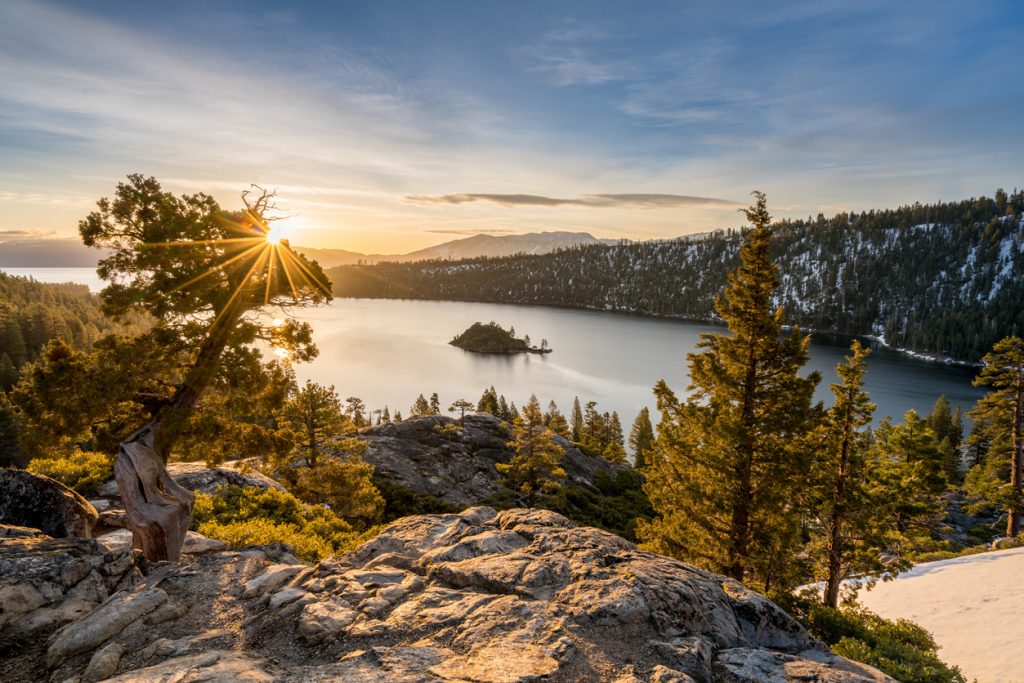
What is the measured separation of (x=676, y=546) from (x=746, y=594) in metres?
8.17

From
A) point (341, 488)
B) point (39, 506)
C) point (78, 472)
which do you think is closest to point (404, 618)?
point (39, 506)

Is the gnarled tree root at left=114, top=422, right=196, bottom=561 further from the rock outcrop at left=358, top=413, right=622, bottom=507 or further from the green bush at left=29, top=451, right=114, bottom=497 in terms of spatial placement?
the rock outcrop at left=358, top=413, right=622, bottom=507

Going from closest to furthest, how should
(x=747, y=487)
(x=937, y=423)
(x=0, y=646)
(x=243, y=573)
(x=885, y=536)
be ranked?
(x=0, y=646) → (x=243, y=573) → (x=747, y=487) → (x=885, y=536) → (x=937, y=423)

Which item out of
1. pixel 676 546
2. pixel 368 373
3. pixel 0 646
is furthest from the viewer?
pixel 368 373

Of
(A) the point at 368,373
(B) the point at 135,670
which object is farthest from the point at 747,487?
(A) the point at 368,373

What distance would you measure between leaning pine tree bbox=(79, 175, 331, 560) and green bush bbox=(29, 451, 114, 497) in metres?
6.25

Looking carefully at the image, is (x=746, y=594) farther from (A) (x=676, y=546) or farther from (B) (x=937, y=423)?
(B) (x=937, y=423)

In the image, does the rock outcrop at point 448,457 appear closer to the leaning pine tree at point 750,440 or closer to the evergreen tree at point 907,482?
the leaning pine tree at point 750,440

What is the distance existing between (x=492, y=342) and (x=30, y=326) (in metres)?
132

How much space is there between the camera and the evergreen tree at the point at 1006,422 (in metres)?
26.8

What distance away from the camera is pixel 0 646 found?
6.52 meters

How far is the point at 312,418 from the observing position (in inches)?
1086

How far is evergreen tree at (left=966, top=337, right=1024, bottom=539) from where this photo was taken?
87.9ft

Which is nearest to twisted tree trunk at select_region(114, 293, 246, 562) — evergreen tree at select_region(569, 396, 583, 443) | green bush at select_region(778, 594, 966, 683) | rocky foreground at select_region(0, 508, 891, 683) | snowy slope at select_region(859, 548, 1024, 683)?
rocky foreground at select_region(0, 508, 891, 683)
